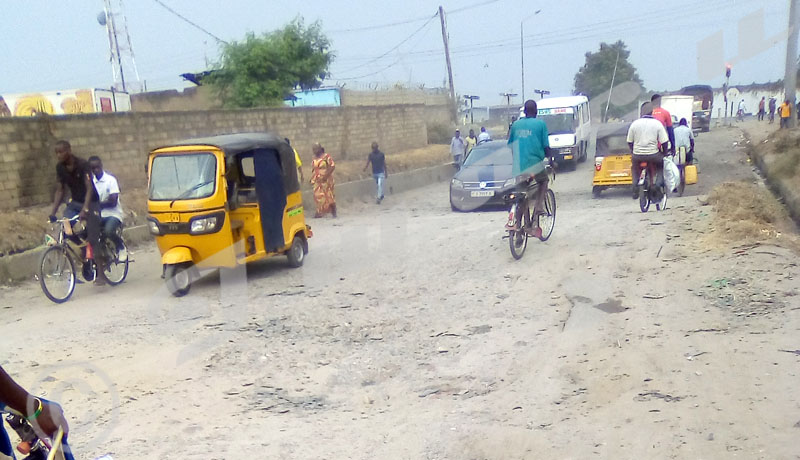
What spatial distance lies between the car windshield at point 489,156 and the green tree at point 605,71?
3983 centimetres

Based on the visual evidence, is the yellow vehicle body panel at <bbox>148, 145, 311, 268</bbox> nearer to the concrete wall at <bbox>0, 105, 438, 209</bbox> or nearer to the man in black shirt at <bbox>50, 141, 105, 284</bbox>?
the man in black shirt at <bbox>50, 141, 105, 284</bbox>

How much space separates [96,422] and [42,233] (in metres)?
7.35

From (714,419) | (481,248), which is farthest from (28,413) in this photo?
(481,248)

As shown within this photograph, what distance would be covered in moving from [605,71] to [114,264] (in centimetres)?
5372

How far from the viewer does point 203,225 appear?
27.6ft

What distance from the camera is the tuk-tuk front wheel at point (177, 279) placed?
27.6ft

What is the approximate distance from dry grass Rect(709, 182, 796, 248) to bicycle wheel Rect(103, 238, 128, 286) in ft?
24.6

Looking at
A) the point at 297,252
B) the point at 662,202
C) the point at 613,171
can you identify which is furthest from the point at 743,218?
the point at 613,171

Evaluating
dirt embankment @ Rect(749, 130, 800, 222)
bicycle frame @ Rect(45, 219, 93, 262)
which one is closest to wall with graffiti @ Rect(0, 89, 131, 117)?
bicycle frame @ Rect(45, 219, 93, 262)

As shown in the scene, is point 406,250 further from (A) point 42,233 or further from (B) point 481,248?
(A) point 42,233

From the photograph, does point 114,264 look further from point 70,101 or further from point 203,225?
point 70,101

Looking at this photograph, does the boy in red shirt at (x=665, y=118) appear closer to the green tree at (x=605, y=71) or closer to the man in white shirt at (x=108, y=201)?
the man in white shirt at (x=108, y=201)

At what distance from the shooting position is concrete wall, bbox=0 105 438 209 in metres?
12.2

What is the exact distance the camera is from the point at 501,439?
418cm
